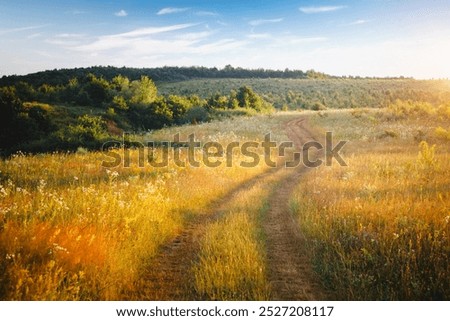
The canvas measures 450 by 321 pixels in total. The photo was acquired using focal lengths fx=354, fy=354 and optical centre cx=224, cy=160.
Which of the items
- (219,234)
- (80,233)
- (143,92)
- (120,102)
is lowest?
(219,234)

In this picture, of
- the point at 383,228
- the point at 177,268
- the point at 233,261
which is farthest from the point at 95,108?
the point at 383,228

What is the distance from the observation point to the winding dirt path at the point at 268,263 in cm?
516

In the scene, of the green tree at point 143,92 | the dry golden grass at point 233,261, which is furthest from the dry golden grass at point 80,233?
the green tree at point 143,92

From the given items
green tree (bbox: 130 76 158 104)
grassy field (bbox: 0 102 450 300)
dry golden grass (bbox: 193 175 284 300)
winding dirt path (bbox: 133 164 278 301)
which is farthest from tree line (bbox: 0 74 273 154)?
dry golden grass (bbox: 193 175 284 300)

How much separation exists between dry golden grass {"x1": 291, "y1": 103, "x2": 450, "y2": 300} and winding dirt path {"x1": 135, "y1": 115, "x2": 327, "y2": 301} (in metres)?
0.30

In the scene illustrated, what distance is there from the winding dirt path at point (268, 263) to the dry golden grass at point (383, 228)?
0.30 metres

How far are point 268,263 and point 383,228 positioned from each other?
230 centimetres

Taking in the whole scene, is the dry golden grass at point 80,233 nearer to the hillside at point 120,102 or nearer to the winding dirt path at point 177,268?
the winding dirt path at point 177,268

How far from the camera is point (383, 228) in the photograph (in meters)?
6.58

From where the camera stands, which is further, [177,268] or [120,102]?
[120,102]

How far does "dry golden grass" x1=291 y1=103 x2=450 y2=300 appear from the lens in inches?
192

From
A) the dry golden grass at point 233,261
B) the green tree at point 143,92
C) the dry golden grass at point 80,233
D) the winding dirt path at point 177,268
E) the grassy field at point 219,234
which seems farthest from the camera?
the green tree at point 143,92

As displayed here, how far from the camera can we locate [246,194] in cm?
A: 1130

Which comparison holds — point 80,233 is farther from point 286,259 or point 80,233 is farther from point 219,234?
point 286,259
